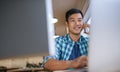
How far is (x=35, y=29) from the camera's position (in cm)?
42

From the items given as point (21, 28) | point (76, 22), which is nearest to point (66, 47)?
point (76, 22)

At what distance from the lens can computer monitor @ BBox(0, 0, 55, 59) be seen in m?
0.42

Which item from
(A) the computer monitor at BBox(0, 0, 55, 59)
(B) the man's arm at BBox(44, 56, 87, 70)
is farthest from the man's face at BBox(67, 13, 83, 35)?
(A) the computer monitor at BBox(0, 0, 55, 59)

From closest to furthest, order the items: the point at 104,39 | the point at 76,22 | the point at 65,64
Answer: the point at 104,39, the point at 65,64, the point at 76,22

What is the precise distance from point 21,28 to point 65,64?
1.57ft

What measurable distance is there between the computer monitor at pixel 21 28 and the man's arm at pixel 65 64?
42 centimetres

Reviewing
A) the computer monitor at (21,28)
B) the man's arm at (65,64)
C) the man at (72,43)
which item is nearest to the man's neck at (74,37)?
the man at (72,43)

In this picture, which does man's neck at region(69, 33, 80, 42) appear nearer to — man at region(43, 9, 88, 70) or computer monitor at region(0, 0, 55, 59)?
man at region(43, 9, 88, 70)

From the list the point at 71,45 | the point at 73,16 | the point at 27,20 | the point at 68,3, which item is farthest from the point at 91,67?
the point at 68,3

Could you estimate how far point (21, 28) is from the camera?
43cm

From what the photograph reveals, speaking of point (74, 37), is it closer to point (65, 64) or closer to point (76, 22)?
point (76, 22)

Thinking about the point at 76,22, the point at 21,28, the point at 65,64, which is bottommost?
the point at 65,64

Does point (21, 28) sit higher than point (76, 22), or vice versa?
point (76, 22)

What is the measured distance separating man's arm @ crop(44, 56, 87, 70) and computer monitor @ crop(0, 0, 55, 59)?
1.38ft
